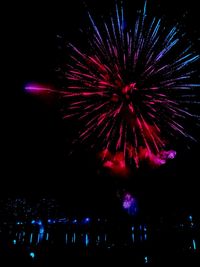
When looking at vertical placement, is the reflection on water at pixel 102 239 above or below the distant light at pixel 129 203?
below

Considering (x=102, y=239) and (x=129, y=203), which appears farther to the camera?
(x=129, y=203)

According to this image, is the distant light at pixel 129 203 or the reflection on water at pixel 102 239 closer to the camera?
the reflection on water at pixel 102 239

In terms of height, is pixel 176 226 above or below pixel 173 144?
below

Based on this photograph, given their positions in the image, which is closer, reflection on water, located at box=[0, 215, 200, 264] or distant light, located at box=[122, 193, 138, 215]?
reflection on water, located at box=[0, 215, 200, 264]

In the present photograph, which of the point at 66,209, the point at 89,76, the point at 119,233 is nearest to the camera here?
the point at 119,233

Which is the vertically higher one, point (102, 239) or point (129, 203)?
point (129, 203)

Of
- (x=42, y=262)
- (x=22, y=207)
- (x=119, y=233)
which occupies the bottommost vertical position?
(x=42, y=262)

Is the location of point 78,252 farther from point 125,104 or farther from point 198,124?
point 198,124

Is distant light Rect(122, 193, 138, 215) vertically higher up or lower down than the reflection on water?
higher up

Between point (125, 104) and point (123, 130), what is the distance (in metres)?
1.15

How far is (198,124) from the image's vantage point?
37.9ft

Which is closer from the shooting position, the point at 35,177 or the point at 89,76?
the point at 89,76

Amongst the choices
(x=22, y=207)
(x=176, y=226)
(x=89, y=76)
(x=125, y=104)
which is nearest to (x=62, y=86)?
(x=89, y=76)

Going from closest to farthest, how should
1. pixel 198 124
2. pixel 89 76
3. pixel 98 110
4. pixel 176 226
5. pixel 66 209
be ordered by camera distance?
pixel 176 226, pixel 89 76, pixel 98 110, pixel 198 124, pixel 66 209
